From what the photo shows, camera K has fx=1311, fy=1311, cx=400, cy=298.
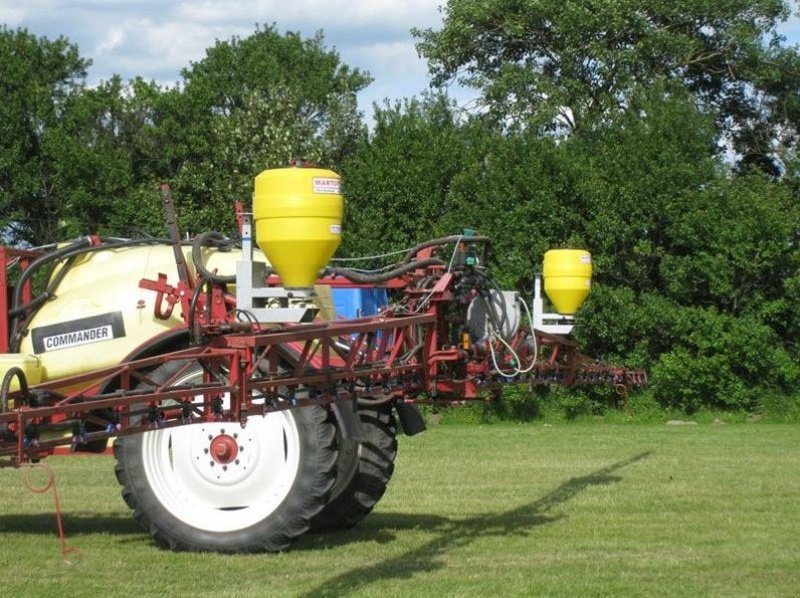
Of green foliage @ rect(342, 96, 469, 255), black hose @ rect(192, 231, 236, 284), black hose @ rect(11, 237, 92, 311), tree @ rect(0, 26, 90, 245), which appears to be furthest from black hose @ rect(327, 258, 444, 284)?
tree @ rect(0, 26, 90, 245)

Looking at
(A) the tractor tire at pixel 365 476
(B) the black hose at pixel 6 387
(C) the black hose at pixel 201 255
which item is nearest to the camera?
(B) the black hose at pixel 6 387

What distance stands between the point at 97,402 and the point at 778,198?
769 inches

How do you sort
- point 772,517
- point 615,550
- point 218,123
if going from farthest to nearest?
point 218,123, point 772,517, point 615,550

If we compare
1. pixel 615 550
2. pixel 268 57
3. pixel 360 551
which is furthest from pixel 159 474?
pixel 268 57

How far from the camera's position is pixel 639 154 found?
963 inches

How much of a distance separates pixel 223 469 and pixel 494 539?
2004 mm

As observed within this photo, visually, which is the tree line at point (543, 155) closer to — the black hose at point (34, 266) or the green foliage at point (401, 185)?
the green foliage at point (401, 185)

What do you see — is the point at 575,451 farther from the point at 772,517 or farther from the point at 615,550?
the point at 615,550

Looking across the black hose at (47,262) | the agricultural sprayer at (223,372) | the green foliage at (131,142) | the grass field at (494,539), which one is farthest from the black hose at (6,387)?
the green foliage at (131,142)

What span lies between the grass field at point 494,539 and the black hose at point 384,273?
1831 millimetres

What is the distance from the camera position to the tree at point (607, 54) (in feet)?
109

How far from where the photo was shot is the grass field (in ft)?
24.8

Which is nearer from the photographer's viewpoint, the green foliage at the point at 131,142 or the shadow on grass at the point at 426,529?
the shadow on grass at the point at 426,529

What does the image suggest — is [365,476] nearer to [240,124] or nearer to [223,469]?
[223,469]
